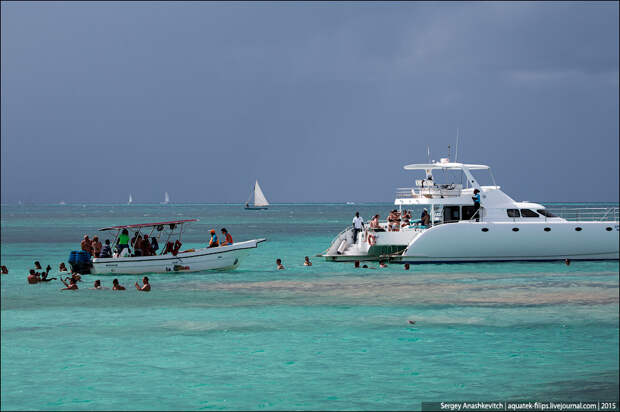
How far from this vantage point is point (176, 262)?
30953 millimetres

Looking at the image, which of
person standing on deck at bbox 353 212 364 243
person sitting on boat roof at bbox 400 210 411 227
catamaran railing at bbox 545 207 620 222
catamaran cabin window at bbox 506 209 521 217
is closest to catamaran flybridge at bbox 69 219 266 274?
person standing on deck at bbox 353 212 364 243

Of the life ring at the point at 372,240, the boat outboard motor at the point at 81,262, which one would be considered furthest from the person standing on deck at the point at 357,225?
the boat outboard motor at the point at 81,262

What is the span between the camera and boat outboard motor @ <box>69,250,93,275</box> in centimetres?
3027

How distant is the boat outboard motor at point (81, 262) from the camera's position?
30.3 metres

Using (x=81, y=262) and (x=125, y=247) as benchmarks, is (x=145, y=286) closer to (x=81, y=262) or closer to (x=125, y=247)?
(x=125, y=247)

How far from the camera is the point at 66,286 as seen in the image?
28.8m

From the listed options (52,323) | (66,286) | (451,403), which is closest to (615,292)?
(451,403)

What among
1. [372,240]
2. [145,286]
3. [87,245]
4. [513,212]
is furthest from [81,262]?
[513,212]

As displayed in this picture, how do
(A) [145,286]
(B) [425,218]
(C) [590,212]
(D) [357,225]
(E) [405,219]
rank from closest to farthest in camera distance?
(A) [145,286]
(C) [590,212]
(B) [425,218]
(D) [357,225]
(E) [405,219]

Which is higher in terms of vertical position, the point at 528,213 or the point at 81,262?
the point at 528,213

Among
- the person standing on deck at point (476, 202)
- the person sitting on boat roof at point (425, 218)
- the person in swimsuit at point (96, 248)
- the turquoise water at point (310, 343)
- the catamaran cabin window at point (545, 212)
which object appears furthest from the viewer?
the person sitting on boat roof at point (425, 218)

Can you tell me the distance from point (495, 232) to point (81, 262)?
18832 mm

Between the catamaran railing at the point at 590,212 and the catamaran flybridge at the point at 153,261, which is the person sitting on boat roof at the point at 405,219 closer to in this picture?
the catamaran railing at the point at 590,212

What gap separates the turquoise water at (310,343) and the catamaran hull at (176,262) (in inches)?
49.3
